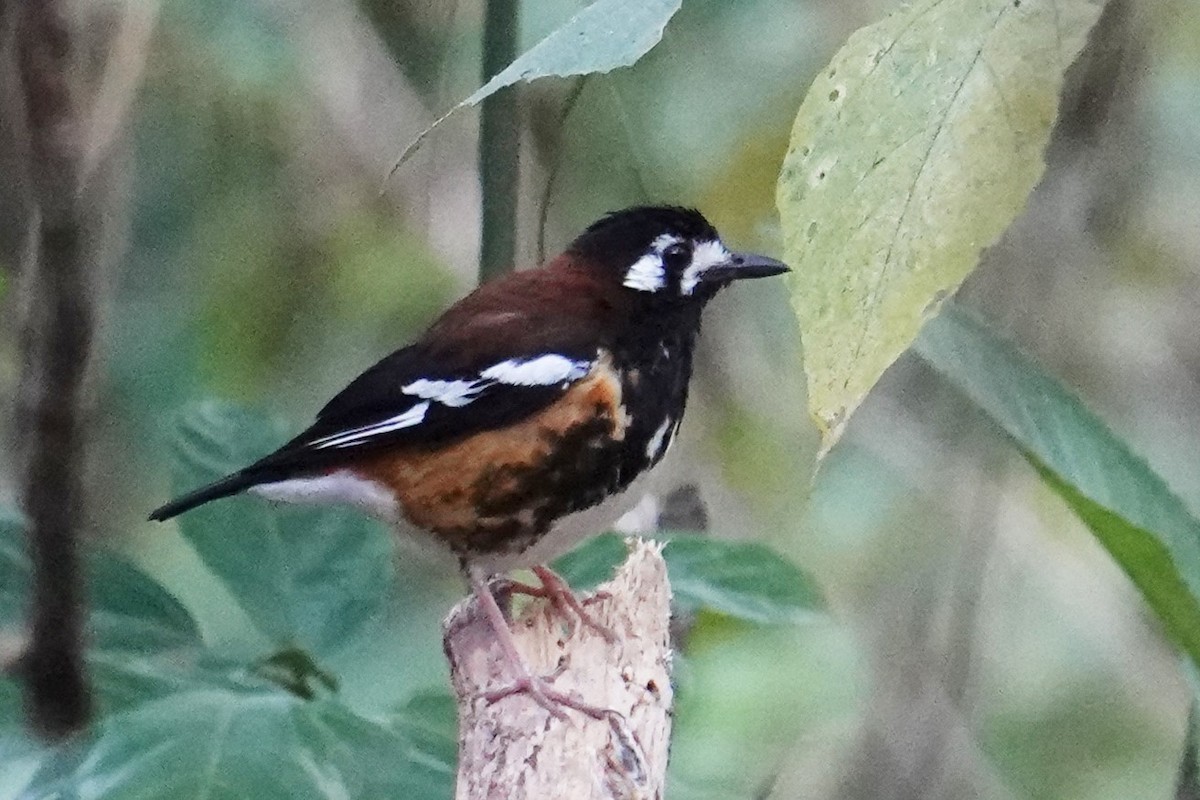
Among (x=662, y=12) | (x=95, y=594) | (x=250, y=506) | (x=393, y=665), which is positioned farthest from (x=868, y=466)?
(x=662, y=12)

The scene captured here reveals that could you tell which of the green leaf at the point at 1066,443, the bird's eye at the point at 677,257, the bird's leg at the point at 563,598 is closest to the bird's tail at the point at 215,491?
the bird's leg at the point at 563,598

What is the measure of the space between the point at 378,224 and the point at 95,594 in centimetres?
52

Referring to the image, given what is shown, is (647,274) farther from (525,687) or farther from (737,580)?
(525,687)

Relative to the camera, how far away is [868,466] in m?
1.47

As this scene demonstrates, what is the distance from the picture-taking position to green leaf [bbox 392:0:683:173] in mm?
379

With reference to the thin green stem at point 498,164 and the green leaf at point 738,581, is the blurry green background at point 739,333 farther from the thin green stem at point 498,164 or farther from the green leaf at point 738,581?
→ the green leaf at point 738,581

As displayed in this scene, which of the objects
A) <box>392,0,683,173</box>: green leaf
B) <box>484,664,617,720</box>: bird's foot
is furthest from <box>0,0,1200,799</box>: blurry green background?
<box>392,0,683,173</box>: green leaf

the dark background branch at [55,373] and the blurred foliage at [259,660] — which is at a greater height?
the dark background branch at [55,373]

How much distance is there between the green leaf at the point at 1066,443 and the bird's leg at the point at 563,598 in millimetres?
318

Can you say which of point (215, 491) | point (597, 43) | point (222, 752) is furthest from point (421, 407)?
point (597, 43)

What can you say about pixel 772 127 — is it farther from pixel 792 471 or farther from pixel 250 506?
pixel 250 506

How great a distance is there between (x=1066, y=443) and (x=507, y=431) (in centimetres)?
38

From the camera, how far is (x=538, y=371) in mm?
914

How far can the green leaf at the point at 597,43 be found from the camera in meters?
0.38
